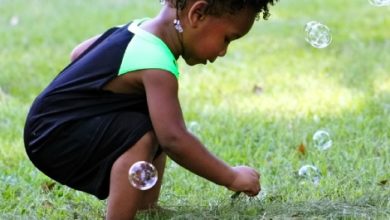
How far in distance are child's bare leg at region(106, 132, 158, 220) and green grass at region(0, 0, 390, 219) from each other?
26 cm

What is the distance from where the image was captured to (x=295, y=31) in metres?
6.83

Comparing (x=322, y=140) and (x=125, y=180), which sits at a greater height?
(x=125, y=180)

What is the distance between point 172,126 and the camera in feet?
7.95

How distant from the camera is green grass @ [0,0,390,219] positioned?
9.46 ft

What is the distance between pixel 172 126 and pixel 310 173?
1001 mm

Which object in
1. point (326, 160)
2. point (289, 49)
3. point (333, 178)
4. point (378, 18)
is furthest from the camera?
point (378, 18)

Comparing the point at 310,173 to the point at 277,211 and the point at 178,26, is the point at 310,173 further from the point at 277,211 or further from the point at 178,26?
the point at 178,26

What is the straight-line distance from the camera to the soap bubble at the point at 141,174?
94.8 inches

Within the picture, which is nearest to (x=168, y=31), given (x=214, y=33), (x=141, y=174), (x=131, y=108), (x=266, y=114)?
(x=214, y=33)

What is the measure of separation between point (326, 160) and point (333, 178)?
0.95ft

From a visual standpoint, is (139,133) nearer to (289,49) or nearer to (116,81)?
(116,81)

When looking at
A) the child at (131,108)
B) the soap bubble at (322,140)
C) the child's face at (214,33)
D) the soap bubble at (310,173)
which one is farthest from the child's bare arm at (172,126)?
the soap bubble at (322,140)

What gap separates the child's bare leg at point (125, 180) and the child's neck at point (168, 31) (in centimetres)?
29

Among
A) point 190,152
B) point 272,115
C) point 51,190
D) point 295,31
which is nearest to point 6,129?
point 51,190
